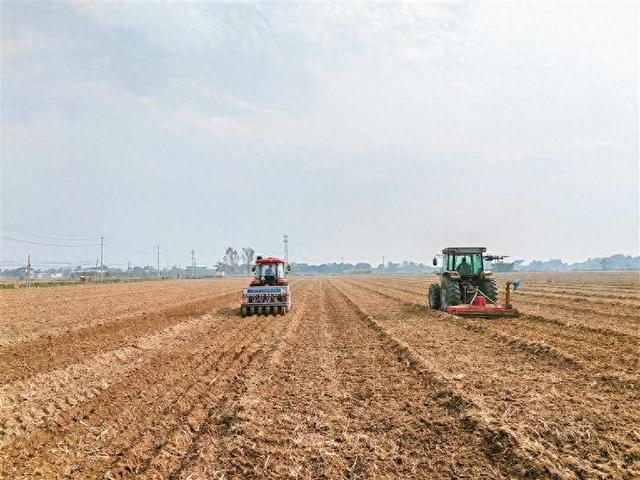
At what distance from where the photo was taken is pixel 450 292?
16.8 m

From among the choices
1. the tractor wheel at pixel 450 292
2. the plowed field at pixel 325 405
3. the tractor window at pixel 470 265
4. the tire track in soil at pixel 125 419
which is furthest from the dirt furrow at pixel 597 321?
the tire track in soil at pixel 125 419

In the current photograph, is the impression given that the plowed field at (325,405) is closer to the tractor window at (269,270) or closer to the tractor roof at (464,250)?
the tractor roof at (464,250)

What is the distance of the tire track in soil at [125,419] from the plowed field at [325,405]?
2 centimetres

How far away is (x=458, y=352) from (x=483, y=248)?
28.3 feet

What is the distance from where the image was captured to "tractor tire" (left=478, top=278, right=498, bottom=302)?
56.5ft

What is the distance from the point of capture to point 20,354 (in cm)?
1070

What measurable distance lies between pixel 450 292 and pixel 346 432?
12.1 m

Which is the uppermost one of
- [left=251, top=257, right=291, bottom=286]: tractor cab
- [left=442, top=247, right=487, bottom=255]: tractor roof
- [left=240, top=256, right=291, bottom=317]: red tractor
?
[left=442, top=247, right=487, bottom=255]: tractor roof

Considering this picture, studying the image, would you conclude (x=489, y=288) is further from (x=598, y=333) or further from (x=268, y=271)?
(x=268, y=271)

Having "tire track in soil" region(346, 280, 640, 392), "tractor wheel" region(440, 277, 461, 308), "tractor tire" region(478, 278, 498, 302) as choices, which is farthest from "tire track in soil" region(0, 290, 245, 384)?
"tractor tire" region(478, 278, 498, 302)

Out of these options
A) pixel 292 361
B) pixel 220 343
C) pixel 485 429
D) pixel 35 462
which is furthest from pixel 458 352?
pixel 35 462

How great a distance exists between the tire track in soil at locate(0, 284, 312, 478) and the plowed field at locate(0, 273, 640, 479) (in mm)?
25

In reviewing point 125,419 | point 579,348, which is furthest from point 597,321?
point 125,419

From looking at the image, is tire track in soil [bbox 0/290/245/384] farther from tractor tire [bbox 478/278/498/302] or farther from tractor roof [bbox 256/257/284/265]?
tractor tire [bbox 478/278/498/302]
